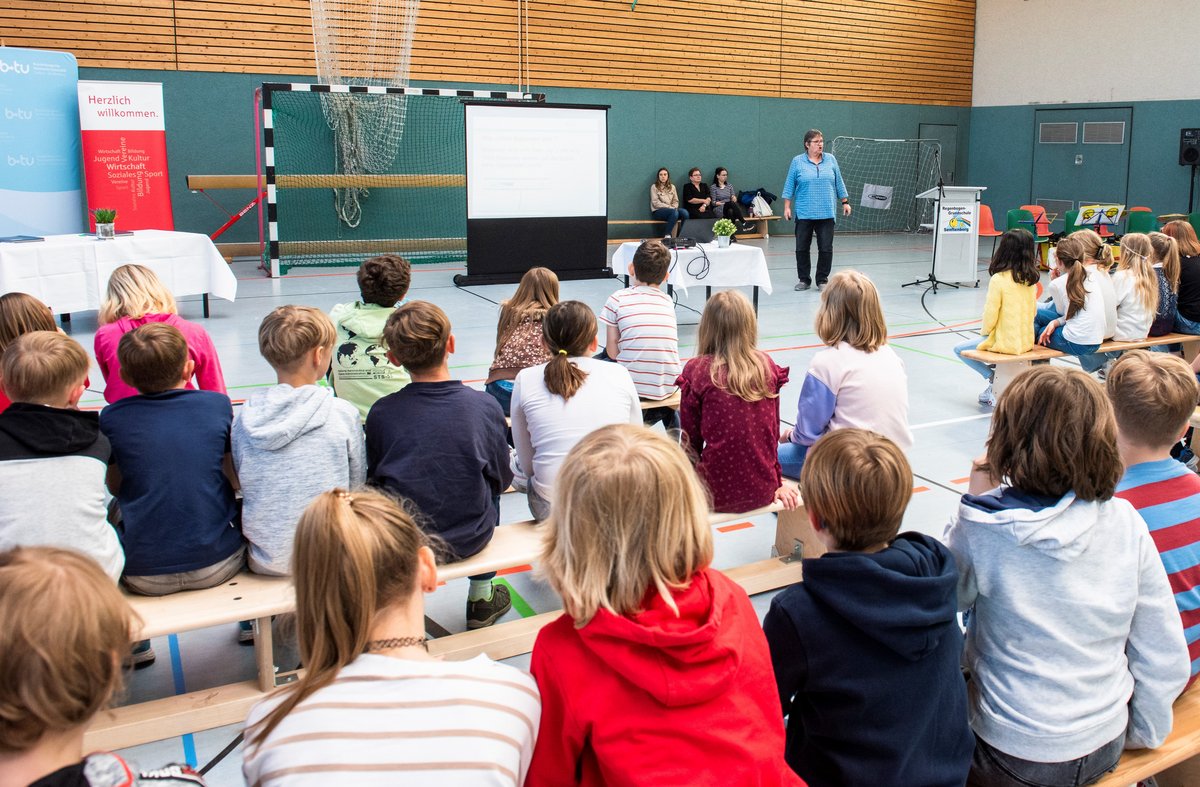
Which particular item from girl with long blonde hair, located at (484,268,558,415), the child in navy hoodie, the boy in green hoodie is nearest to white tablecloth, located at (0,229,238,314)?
the boy in green hoodie

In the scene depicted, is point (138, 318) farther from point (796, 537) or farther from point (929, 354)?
point (929, 354)

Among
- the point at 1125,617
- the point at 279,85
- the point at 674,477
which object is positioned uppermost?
the point at 279,85

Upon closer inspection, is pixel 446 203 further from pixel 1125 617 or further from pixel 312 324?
pixel 1125 617

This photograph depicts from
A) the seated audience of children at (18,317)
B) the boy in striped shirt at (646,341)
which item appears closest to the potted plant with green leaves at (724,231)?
the boy in striped shirt at (646,341)

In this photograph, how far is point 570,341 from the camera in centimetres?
311

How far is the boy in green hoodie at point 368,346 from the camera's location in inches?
142

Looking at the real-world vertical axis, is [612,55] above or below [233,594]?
above

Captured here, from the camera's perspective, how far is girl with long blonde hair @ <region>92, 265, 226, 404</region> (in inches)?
143

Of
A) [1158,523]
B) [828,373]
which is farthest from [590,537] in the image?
[828,373]

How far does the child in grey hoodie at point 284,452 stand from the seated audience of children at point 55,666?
1.40 metres

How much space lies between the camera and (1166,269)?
5707mm

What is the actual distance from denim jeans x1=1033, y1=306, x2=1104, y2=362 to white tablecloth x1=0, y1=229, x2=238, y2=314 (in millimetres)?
6095

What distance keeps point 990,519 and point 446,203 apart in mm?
12264

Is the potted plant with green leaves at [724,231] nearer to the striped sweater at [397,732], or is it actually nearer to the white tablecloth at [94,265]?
the white tablecloth at [94,265]
